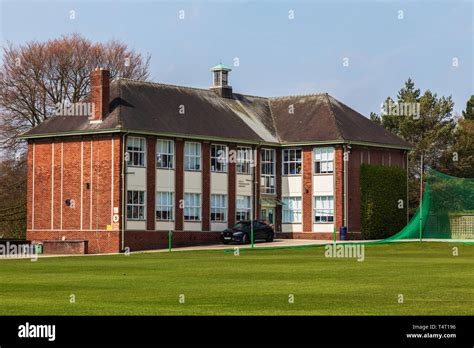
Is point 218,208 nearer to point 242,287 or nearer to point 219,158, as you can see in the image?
point 219,158

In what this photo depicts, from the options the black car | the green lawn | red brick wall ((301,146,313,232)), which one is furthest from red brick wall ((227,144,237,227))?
the green lawn

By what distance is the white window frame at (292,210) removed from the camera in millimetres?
75562

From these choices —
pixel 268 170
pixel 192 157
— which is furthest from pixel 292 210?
pixel 192 157

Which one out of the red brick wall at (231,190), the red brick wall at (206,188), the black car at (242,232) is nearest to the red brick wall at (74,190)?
the red brick wall at (206,188)

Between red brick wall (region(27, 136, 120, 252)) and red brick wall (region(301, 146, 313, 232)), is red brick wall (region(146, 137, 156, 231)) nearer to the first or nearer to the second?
red brick wall (region(27, 136, 120, 252))

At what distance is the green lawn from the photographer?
22.6m

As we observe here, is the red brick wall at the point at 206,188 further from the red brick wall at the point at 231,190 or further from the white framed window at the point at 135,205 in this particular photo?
the white framed window at the point at 135,205

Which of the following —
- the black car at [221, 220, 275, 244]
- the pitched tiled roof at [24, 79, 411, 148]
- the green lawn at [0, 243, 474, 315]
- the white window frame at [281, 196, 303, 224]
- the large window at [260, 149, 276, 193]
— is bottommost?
the green lawn at [0, 243, 474, 315]

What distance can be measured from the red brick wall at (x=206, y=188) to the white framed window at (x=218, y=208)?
50cm

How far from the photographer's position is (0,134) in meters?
84.7

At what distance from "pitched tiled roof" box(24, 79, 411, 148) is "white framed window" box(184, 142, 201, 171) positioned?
745mm

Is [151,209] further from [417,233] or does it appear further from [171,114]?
[417,233]
